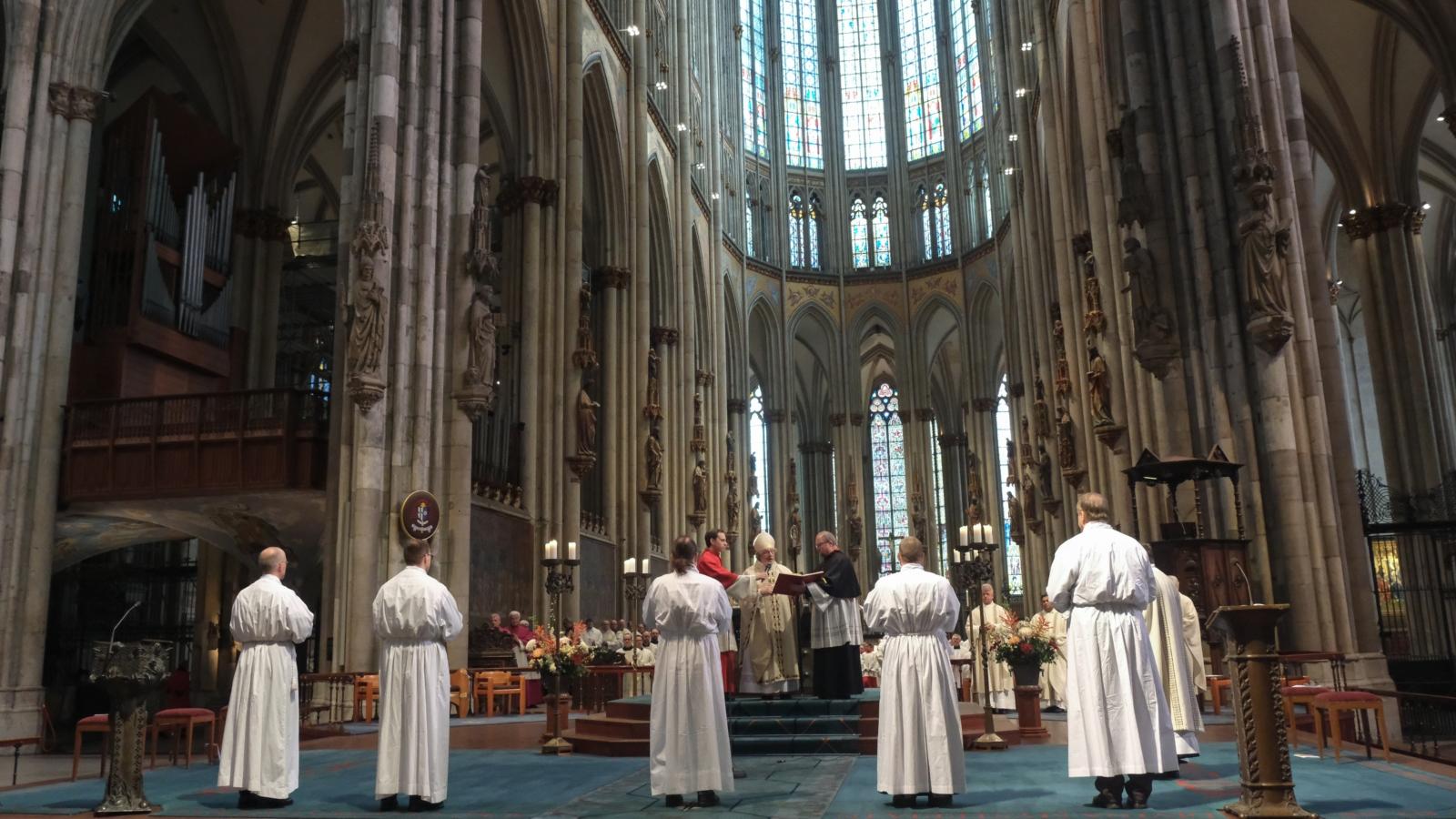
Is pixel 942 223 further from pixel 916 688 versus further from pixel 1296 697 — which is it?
pixel 916 688

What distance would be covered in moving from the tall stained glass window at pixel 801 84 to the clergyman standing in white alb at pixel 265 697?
37.2 metres

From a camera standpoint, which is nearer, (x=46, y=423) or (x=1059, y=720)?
(x=1059, y=720)

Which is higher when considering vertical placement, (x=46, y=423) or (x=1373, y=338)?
(x=1373, y=338)

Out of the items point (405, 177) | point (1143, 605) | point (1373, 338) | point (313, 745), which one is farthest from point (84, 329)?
point (1373, 338)

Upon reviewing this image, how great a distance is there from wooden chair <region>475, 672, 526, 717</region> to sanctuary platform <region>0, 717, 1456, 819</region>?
523cm

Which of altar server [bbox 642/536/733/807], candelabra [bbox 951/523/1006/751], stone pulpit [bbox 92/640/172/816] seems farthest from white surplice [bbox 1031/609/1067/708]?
stone pulpit [bbox 92/640/172/816]

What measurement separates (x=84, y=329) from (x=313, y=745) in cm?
1005

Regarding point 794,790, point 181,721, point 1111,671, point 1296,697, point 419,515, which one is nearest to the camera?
point 1111,671

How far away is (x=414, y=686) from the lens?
7.43 meters

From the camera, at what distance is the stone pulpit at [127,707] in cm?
703

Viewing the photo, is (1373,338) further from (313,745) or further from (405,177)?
(313,745)

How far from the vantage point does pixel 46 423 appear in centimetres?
1585

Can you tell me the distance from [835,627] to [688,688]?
2.94m

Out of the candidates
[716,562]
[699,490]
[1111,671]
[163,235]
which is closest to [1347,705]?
[1111,671]
